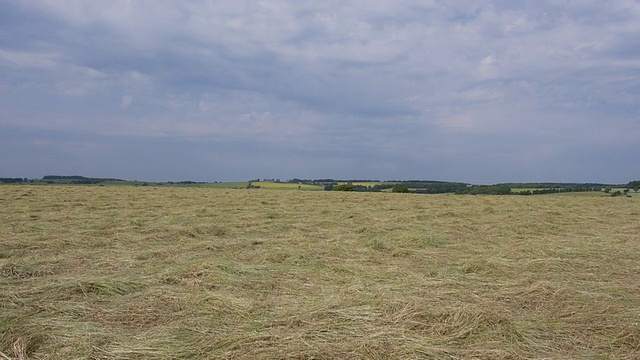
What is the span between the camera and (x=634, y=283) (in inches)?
220

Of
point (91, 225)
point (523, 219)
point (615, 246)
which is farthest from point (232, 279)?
point (523, 219)

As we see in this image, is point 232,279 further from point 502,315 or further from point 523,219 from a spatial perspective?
point 523,219

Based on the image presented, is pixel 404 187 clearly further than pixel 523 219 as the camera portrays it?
Yes

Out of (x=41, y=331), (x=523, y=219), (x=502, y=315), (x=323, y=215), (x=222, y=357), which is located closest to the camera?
(x=222, y=357)

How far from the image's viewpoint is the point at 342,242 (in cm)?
863

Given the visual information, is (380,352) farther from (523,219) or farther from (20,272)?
(523,219)

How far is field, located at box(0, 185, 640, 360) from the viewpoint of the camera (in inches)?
133

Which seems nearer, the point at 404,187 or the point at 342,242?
the point at 342,242

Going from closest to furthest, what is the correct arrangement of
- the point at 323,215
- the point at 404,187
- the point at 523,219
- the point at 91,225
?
the point at 91,225 < the point at 523,219 < the point at 323,215 < the point at 404,187

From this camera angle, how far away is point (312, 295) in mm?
4793

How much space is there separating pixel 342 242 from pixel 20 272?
5.37 meters

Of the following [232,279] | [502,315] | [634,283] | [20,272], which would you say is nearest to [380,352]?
[502,315]

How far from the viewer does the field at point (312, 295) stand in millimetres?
3377

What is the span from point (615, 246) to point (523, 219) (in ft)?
14.1
